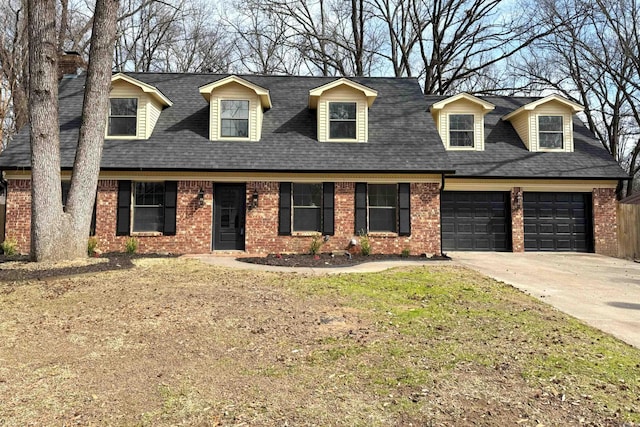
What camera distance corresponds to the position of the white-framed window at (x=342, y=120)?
13.3 m

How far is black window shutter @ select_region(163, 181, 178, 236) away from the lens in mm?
12016

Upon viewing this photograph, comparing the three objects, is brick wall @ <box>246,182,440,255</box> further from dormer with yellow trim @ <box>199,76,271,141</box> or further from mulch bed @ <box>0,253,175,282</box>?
mulch bed @ <box>0,253,175,282</box>

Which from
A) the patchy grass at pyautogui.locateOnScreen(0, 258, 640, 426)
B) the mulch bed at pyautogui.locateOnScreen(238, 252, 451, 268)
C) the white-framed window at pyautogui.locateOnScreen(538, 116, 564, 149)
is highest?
the white-framed window at pyautogui.locateOnScreen(538, 116, 564, 149)

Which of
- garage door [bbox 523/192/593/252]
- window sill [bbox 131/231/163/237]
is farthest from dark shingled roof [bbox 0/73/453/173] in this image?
garage door [bbox 523/192/593/252]

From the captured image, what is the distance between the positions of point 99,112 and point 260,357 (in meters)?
8.21

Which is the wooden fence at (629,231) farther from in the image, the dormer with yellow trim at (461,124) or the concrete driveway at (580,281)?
the dormer with yellow trim at (461,124)

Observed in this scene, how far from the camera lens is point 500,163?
1393cm

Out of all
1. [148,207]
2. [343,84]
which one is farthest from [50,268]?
[343,84]

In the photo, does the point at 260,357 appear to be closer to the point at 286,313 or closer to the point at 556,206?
the point at 286,313

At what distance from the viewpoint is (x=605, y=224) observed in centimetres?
1354

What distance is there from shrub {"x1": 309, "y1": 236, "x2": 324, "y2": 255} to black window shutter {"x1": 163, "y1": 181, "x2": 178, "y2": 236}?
424cm

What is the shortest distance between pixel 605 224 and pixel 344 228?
919 centimetres

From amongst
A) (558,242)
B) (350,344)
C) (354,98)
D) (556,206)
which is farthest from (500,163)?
(350,344)

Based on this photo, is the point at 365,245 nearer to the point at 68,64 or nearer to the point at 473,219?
the point at 473,219
